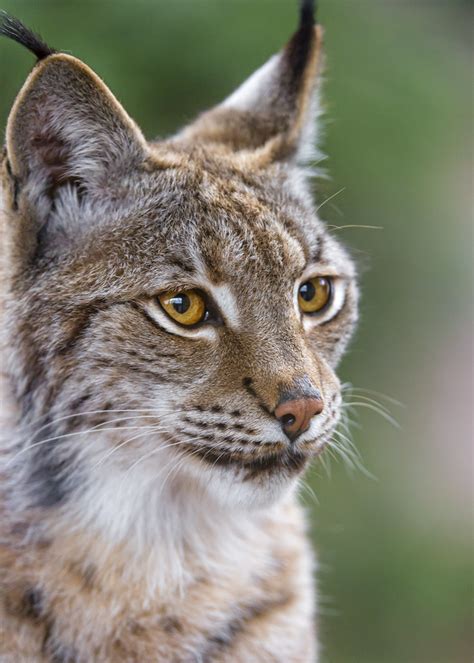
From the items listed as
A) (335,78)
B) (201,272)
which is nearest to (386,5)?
(335,78)

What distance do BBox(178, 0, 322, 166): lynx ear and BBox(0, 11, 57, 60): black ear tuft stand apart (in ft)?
2.46

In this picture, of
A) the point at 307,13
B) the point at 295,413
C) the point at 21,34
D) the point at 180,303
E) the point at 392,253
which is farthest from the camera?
the point at 392,253

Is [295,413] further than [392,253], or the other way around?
[392,253]

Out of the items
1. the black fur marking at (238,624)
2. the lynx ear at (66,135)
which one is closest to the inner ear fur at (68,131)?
the lynx ear at (66,135)

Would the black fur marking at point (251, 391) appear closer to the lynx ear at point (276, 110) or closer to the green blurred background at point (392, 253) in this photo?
the lynx ear at point (276, 110)

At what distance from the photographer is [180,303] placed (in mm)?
2127

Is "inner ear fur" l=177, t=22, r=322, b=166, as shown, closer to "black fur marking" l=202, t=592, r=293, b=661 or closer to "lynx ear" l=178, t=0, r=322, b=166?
"lynx ear" l=178, t=0, r=322, b=166

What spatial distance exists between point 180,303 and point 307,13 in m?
0.83

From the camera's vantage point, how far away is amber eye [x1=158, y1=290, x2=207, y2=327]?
6.95 ft

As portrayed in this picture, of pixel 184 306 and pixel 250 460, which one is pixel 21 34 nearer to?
pixel 184 306

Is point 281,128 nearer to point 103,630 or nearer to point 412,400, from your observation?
point 103,630

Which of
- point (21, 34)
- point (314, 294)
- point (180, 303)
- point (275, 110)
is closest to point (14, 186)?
point (21, 34)

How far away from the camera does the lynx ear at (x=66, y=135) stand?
6.44ft

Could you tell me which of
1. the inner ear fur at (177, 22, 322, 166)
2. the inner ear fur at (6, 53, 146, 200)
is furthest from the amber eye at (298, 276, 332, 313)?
the inner ear fur at (6, 53, 146, 200)
